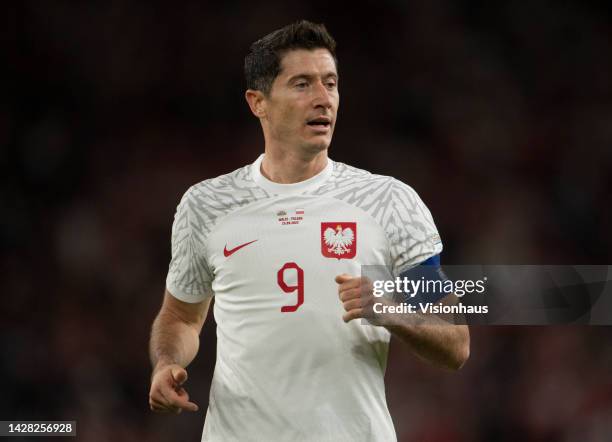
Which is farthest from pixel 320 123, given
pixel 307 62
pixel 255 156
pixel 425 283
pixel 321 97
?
pixel 255 156

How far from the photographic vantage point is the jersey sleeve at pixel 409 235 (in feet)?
10.0

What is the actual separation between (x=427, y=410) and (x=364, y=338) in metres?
3.27

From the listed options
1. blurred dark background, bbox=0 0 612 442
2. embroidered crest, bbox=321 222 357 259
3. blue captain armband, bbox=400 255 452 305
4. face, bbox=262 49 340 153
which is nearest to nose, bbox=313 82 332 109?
face, bbox=262 49 340 153

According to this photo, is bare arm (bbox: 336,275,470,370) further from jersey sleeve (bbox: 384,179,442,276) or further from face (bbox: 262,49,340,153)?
face (bbox: 262,49,340,153)

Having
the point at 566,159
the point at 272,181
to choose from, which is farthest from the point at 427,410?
the point at 272,181

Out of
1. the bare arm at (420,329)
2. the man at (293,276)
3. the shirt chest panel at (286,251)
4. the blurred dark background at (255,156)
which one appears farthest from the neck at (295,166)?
the blurred dark background at (255,156)

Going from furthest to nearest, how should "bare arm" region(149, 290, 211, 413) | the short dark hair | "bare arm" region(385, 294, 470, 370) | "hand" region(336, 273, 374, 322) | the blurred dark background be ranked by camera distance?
the blurred dark background < the short dark hair < "bare arm" region(149, 290, 211, 413) < "bare arm" region(385, 294, 470, 370) < "hand" region(336, 273, 374, 322)

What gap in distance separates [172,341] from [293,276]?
0.55m

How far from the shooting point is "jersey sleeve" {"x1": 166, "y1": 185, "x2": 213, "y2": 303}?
3332 mm

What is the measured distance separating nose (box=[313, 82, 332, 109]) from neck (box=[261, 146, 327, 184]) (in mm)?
171

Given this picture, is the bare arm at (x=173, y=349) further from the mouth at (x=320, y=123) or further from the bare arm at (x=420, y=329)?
the mouth at (x=320, y=123)

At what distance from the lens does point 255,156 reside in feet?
22.9

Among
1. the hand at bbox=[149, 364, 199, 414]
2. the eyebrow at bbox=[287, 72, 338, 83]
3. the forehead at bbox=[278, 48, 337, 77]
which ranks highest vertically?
the forehead at bbox=[278, 48, 337, 77]

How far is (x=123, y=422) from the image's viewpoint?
6125 millimetres
